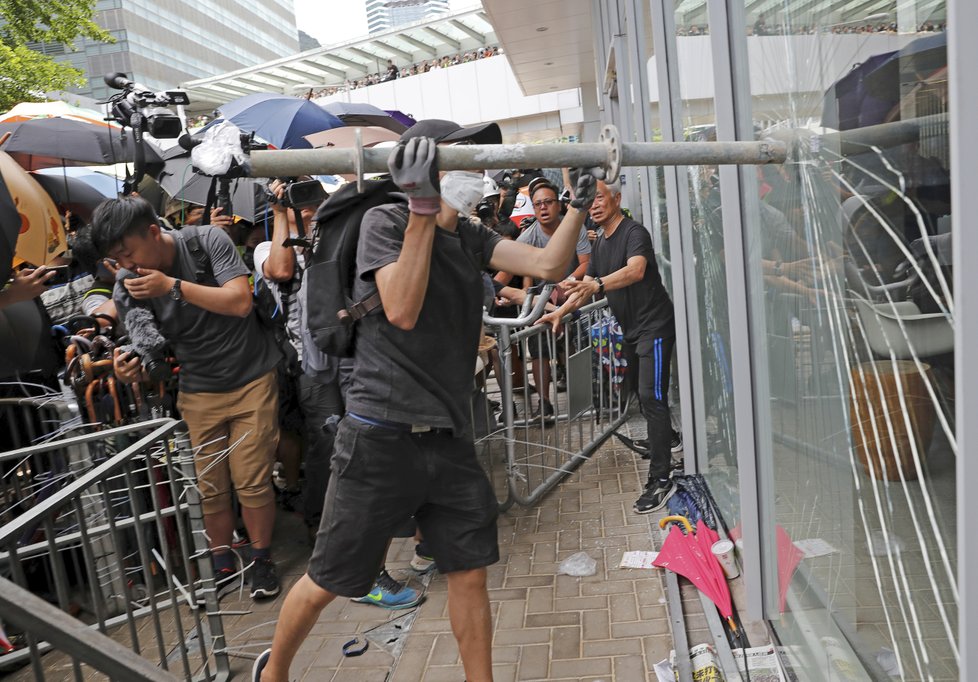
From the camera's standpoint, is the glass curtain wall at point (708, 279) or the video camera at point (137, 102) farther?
the video camera at point (137, 102)

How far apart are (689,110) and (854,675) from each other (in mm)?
2689

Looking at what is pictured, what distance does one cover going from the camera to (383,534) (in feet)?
9.37

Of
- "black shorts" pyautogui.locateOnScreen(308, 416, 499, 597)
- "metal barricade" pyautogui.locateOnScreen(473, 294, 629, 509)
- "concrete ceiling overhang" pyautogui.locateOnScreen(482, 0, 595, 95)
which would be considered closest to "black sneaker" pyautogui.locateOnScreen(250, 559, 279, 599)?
"metal barricade" pyautogui.locateOnScreen(473, 294, 629, 509)

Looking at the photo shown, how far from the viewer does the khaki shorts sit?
4.38 metres

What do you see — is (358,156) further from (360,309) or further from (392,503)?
(392,503)

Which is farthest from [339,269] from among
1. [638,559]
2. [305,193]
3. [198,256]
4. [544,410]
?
[544,410]

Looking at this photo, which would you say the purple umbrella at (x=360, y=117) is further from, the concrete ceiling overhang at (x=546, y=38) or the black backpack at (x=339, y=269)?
the concrete ceiling overhang at (x=546, y=38)

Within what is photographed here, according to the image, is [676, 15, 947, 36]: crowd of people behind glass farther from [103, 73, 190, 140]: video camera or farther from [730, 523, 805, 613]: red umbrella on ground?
[103, 73, 190, 140]: video camera

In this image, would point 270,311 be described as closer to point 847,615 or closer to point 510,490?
point 510,490

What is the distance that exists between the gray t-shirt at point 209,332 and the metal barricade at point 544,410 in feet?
4.50

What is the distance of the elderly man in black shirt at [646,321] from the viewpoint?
5.07 meters

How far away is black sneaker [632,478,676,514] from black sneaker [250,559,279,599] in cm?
216

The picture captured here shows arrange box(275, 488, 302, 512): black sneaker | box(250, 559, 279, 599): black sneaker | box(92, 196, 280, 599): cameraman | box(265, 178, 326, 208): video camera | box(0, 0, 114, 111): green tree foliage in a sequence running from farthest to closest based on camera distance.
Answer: box(0, 0, 114, 111): green tree foliage < box(275, 488, 302, 512): black sneaker < box(250, 559, 279, 599): black sneaker < box(92, 196, 280, 599): cameraman < box(265, 178, 326, 208): video camera

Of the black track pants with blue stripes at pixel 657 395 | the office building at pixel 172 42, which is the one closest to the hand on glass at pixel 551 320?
the black track pants with blue stripes at pixel 657 395
